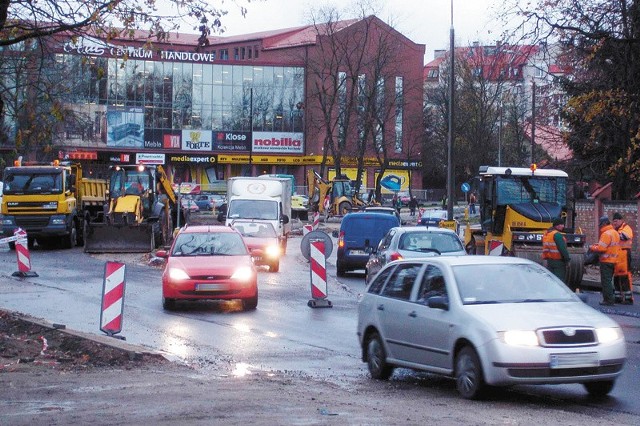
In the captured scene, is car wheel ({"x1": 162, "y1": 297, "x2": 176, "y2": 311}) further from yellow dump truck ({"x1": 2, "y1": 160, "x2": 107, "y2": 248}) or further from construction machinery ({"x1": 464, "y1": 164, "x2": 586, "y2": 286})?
yellow dump truck ({"x1": 2, "y1": 160, "x2": 107, "y2": 248})

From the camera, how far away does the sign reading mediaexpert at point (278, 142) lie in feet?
A: 301

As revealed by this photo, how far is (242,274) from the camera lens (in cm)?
1984

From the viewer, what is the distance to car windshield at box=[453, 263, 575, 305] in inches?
422

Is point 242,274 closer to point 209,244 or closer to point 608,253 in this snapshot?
point 209,244

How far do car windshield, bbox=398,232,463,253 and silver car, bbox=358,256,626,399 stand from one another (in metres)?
9.50

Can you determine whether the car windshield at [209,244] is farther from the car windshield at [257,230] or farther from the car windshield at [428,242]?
the car windshield at [257,230]

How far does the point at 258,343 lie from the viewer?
15.5 m

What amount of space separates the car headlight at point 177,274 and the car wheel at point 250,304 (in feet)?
4.16

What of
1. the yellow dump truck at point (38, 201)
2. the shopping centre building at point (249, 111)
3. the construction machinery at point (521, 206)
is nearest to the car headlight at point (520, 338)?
the construction machinery at point (521, 206)

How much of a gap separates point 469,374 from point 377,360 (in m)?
2.14

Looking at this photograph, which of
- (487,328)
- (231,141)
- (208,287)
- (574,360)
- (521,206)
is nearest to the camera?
(574,360)

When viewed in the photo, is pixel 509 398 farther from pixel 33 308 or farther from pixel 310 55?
pixel 310 55

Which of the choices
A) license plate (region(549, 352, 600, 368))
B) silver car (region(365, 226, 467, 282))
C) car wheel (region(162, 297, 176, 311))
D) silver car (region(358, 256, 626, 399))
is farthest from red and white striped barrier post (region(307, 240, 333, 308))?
license plate (region(549, 352, 600, 368))

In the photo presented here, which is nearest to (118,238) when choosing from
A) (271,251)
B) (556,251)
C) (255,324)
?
(271,251)
